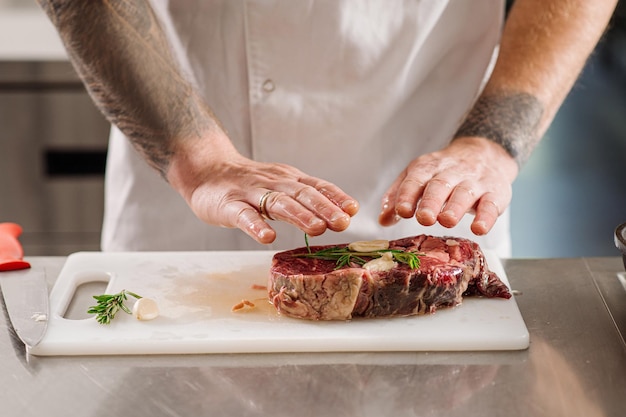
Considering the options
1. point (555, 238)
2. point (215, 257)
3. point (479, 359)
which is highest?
point (479, 359)

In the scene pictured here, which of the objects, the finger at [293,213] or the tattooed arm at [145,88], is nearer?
the finger at [293,213]

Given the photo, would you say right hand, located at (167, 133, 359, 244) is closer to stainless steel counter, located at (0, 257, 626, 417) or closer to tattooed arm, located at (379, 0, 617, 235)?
tattooed arm, located at (379, 0, 617, 235)

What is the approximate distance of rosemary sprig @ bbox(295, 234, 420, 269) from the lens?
146 cm

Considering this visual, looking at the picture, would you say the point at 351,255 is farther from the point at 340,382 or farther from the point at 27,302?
the point at 27,302

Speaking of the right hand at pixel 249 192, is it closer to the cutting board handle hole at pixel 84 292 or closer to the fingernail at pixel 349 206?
the fingernail at pixel 349 206

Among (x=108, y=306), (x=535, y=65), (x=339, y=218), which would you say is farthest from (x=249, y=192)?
(x=535, y=65)

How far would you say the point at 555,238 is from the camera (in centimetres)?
366

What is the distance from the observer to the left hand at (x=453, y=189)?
1.49m

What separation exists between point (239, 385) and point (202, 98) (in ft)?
2.67

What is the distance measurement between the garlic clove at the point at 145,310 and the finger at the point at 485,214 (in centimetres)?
52

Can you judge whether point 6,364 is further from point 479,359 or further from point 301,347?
point 479,359

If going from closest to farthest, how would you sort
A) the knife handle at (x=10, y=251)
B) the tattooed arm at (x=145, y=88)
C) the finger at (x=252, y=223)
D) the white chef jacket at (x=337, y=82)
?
the finger at (x=252, y=223), the knife handle at (x=10, y=251), the tattooed arm at (x=145, y=88), the white chef jacket at (x=337, y=82)

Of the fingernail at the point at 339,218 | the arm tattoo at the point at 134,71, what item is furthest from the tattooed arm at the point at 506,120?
the arm tattoo at the point at 134,71

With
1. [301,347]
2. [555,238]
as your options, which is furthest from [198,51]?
[555,238]
